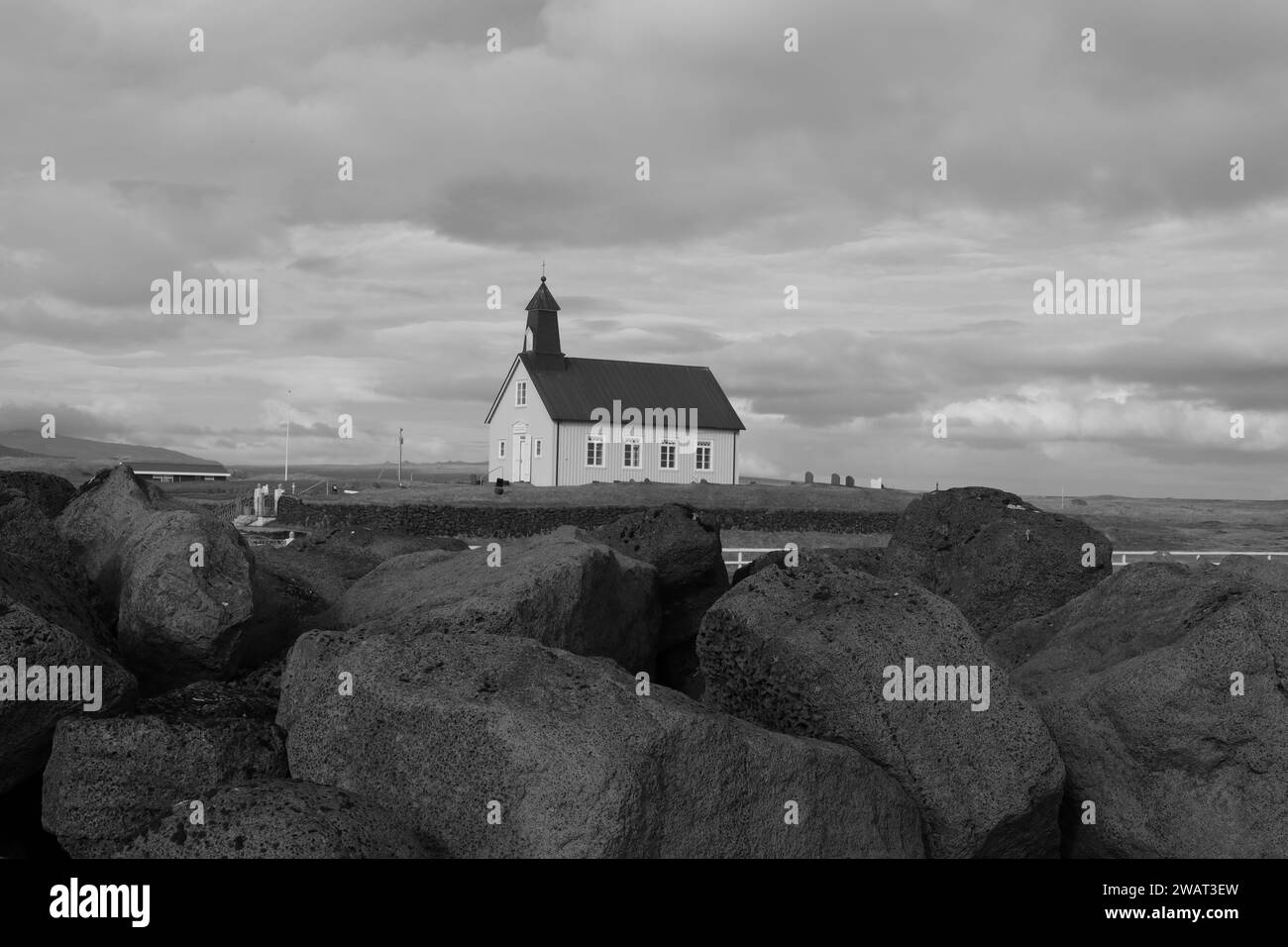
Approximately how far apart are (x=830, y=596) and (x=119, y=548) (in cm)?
573

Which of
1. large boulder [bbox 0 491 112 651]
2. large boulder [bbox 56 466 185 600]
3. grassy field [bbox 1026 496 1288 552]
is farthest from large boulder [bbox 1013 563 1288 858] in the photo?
grassy field [bbox 1026 496 1288 552]

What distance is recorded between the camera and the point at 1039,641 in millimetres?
9023

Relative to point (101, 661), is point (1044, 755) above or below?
below

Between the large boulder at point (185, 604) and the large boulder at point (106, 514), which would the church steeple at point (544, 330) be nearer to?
the large boulder at point (106, 514)

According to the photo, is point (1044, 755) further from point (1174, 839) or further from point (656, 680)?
point (656, 680)

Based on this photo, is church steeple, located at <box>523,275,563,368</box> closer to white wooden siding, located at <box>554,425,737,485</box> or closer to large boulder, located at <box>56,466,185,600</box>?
white wooden siding, located at <box>554,425,737,485</box>

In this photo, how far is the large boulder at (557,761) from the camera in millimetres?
5145

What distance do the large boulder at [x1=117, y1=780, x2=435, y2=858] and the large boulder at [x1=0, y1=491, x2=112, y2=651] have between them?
2457mm

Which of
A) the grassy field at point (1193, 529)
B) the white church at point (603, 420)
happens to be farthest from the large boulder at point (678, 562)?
the white church at point (603, 420)
